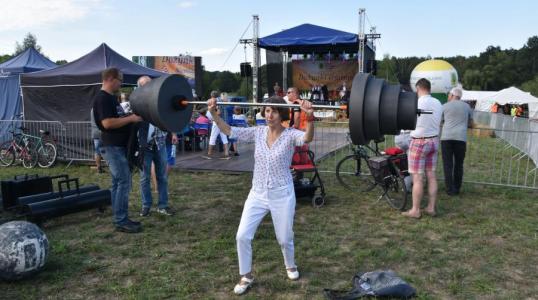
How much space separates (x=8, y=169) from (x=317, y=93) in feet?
55.8

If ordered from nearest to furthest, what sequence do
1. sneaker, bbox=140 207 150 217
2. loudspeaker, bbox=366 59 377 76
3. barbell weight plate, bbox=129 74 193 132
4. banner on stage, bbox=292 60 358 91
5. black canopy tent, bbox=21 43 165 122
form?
barbell weight plate, bbox=129 74 193 132
sneaker, bbox=140 207 150 217
black canopy tent, bbox=21 43 165 122
loudspeaker, bbox=366 59 377 76
banner on stage, bbox=292 60 358 91

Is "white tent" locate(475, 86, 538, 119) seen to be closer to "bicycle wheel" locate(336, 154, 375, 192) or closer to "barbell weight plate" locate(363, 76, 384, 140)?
"bicycle wheel" locate(336, 154, 375, 192)

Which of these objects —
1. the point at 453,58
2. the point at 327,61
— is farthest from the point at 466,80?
the point at 327,61

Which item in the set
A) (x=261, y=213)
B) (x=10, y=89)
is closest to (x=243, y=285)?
(x=261, y=213)

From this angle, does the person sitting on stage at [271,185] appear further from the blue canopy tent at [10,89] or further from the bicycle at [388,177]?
the blue canopy tent at [10,89]

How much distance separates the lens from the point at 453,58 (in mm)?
99250

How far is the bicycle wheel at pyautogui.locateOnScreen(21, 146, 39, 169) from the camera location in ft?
34.9

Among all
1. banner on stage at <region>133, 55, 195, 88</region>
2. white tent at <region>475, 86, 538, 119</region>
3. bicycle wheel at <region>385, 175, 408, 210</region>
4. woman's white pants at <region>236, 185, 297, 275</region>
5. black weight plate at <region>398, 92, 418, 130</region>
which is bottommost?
bicycle wheel at <region>385, 175, 408, 210</region>

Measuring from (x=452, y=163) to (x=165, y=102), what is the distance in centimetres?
562

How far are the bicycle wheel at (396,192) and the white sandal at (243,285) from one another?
3337 mm

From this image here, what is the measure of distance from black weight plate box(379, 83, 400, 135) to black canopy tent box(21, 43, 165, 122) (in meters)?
8.72

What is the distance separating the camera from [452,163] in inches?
295

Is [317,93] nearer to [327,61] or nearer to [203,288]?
[327,61]

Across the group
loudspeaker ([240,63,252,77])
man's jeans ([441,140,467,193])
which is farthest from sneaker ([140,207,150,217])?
loudspeaker ([240,63,252,77])
